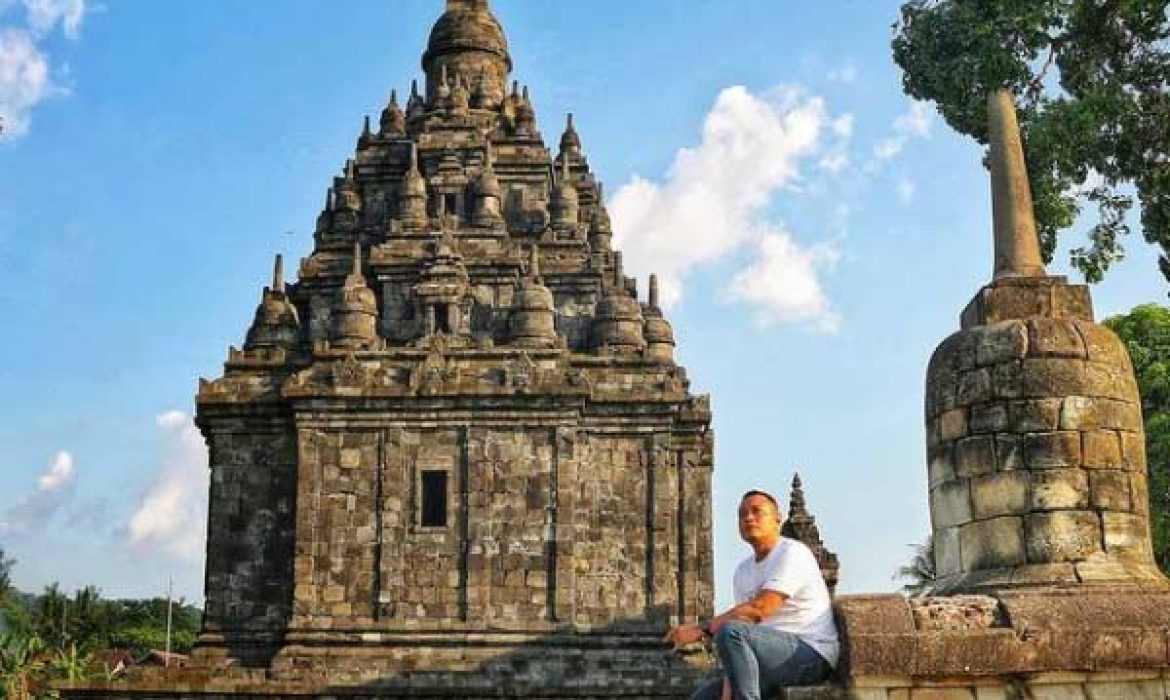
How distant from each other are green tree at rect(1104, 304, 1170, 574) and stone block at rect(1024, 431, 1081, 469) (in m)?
15.5

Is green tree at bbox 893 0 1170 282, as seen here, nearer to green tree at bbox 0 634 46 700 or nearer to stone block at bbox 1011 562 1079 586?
stone block at bbox 1011 562 1079 586

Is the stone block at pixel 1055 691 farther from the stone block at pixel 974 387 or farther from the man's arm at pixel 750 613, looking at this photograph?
the stone block at pixel 974 387

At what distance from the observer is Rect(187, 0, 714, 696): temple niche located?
78.8 feet

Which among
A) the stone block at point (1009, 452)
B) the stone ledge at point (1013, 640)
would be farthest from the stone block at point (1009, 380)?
the stone ledge at point (1013, 640)

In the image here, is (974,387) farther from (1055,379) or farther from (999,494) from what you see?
(999,494)

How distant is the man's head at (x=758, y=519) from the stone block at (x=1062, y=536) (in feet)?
10.1

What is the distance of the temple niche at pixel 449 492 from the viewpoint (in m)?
24.0

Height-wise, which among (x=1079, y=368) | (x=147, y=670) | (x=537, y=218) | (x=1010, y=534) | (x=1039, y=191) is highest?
(x=537, y=218)

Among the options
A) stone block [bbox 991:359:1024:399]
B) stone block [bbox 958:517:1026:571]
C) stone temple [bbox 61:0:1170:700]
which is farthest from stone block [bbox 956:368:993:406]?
stone temple [bbox 61:0:1170:700]

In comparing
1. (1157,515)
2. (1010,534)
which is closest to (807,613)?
(1010,534)

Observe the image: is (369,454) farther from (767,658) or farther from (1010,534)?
(767,658)

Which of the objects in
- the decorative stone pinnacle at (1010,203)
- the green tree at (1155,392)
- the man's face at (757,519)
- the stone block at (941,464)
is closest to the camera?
the man's face at (757,519)

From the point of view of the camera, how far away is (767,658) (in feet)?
23.8

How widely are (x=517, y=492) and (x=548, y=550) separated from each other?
1.19 metres
